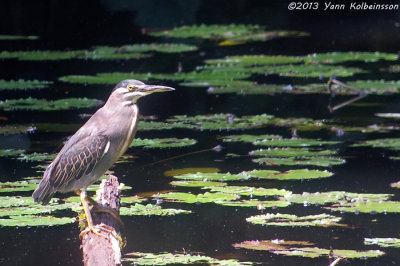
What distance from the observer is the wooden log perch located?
3.50 m

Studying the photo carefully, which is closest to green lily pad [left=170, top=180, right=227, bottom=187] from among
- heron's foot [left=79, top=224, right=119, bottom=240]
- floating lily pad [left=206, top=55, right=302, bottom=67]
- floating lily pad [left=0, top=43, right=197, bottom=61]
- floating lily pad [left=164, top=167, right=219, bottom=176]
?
floating lily pad [left=164, top=167, right=219, bottom=176]

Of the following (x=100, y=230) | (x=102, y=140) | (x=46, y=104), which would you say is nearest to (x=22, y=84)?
→ (x=46, y=104)

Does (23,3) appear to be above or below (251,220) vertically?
above

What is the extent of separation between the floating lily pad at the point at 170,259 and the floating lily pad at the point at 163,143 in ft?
6.07

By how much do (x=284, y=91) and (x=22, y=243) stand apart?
4127 mm

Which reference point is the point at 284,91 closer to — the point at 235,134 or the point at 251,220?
the point at 235,134

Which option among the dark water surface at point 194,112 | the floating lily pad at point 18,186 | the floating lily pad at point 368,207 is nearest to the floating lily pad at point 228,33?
the dark water surface at point 194,112

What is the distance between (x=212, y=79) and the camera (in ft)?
29.2

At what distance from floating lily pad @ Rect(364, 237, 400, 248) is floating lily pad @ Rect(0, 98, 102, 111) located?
3522 millimetres

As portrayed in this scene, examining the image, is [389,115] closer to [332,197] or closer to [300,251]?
[332,197]

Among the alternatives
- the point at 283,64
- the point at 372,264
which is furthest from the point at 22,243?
the point at 283,64

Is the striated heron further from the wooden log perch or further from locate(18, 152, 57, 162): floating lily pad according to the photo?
locate(18, 152, 57, 162): floating lily pad

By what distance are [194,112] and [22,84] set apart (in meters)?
1.90

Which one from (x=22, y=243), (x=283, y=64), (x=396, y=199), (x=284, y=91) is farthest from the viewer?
(x=283, y=64)
